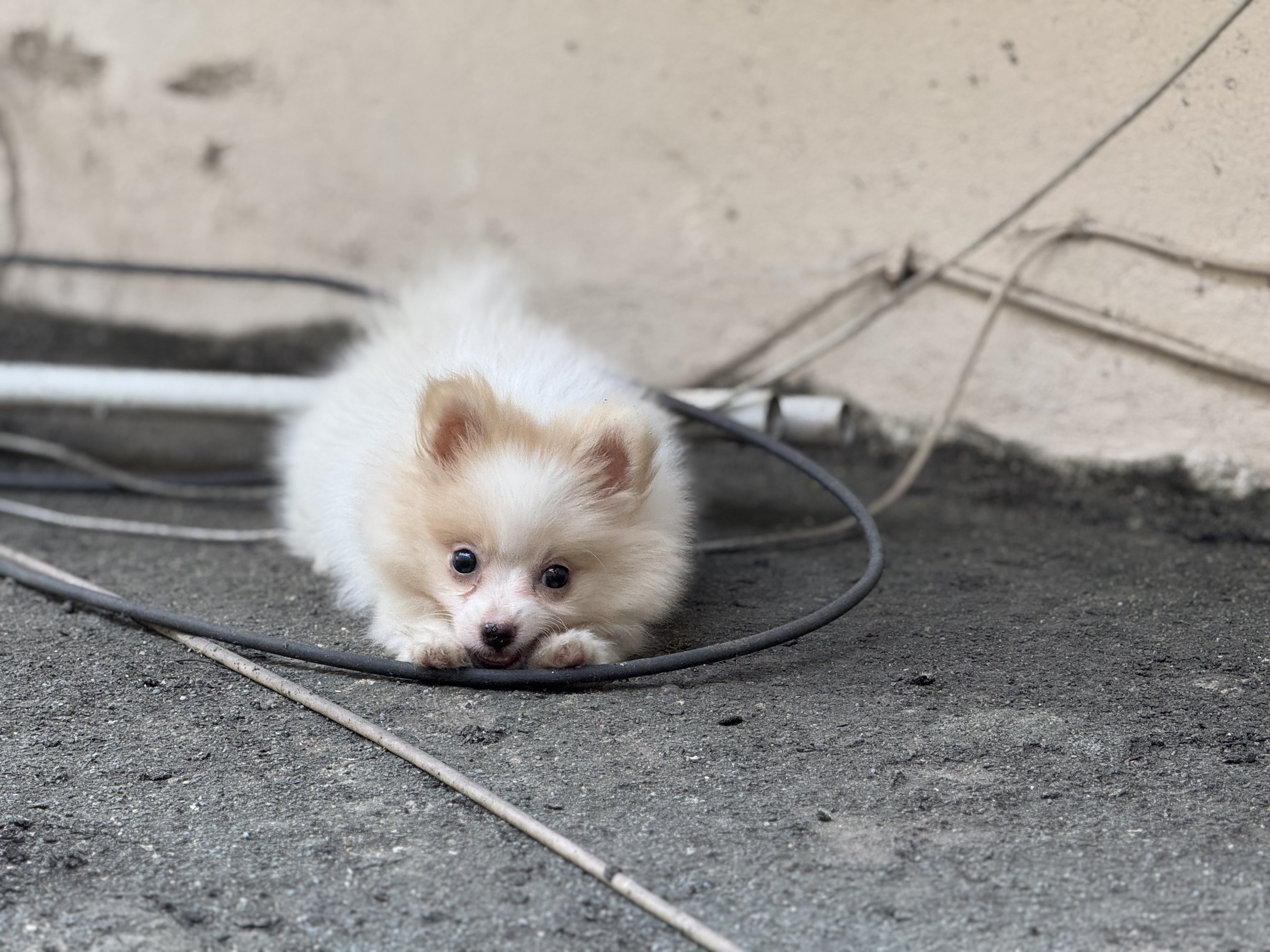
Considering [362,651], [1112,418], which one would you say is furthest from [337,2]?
[1112,418]

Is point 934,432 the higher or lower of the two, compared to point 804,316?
lower

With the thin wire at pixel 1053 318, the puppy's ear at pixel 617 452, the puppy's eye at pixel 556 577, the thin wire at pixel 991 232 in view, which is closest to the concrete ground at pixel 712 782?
the puppy's eye at pixel 556 577

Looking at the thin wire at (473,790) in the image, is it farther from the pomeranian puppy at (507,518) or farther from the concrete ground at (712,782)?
the pomeranian puppy at (507,518)

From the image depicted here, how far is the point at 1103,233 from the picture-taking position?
3354 millimetres

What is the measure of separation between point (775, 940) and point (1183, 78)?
2.57 m

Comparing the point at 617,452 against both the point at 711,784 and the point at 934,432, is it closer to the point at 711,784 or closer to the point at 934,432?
the point at 711,784

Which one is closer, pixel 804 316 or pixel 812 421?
pixel 812 421

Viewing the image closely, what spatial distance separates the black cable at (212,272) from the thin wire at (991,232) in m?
1.29

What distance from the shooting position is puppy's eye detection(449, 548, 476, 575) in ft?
7.90

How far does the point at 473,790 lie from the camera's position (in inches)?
76.7

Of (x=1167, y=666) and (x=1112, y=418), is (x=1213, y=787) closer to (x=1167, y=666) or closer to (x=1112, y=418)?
(x=1167, y=666)

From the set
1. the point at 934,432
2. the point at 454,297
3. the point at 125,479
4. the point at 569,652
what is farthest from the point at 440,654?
the point at 125,479

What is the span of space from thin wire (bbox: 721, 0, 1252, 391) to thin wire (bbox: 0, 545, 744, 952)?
173cm

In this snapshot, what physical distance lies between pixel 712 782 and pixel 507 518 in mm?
667
